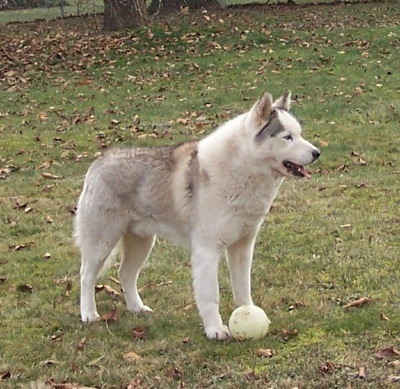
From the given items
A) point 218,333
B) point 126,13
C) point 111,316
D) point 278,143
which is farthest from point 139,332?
point 126,13

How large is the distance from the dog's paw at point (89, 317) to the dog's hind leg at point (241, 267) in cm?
107

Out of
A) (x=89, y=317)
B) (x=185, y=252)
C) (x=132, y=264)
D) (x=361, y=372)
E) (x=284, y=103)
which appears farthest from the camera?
(x=185, y=252)

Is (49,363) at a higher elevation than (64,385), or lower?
lower

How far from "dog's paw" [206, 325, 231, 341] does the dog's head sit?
1.14m

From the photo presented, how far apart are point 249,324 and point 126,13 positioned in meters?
16.0

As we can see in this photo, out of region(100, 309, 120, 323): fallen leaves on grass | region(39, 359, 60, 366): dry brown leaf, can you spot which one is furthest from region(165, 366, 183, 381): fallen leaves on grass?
region(100, 309, 120, 323): fallen leaves on grass

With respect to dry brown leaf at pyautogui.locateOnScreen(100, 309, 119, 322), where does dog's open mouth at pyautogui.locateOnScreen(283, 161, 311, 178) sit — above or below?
above

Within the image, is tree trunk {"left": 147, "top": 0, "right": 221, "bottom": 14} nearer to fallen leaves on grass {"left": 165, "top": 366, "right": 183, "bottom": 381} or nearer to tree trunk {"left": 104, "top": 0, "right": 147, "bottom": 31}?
tree trunk {"left": 104, "top": 0, "right": 147, "bottom": 31}

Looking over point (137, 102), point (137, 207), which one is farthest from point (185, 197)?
point (137, 102)

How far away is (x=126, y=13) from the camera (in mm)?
20156

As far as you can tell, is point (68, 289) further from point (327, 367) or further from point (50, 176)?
point (50, 176)

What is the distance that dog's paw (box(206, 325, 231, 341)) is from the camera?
5.37m

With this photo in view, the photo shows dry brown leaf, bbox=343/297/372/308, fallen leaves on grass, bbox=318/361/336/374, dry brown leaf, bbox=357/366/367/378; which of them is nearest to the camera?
dry brown leaf, bbox=357/366/367/378

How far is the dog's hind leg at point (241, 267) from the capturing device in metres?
5.73
